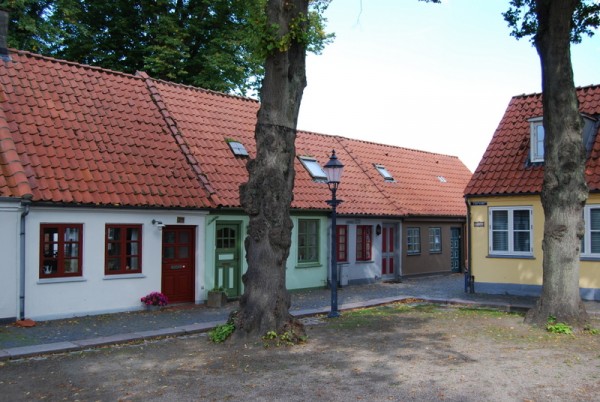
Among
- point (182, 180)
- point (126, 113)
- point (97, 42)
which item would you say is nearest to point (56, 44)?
point (97, 42)

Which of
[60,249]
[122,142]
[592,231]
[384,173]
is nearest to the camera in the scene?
[60,249]

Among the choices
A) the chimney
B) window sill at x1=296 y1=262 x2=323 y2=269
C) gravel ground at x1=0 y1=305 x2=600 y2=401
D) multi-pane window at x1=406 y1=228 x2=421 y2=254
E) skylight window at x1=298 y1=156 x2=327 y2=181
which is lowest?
gravel ground at x1=0 y1=305 x2=600 y2=401

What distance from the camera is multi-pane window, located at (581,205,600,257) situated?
1716 centimetres

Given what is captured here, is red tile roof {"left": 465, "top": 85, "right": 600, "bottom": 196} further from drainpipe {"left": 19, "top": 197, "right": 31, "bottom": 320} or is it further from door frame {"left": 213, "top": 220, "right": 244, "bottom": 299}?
drainpipe {"left": 19, "top": 197, "right": 31, "bottom": 320}

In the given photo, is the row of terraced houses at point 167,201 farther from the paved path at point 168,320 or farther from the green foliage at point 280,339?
the green foliage at point 280,339

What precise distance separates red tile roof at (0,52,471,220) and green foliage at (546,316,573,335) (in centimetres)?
864

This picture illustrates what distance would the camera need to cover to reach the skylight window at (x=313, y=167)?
71.4 feet

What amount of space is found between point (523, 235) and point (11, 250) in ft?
47.1

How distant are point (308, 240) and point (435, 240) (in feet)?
29.3

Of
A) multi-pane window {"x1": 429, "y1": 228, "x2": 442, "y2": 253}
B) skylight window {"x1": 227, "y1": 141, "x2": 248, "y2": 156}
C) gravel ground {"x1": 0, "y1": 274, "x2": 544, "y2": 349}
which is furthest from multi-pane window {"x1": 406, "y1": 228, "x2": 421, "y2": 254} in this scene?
skylight window {"x1": 227, "y1": 141, "x2": 248, "y2": 156}

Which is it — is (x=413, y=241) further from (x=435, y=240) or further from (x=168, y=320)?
(x=168, y=320)

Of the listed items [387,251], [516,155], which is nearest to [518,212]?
[516,155]

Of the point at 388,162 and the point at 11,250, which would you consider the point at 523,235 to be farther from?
the point at 11,250

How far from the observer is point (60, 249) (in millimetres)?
13789
